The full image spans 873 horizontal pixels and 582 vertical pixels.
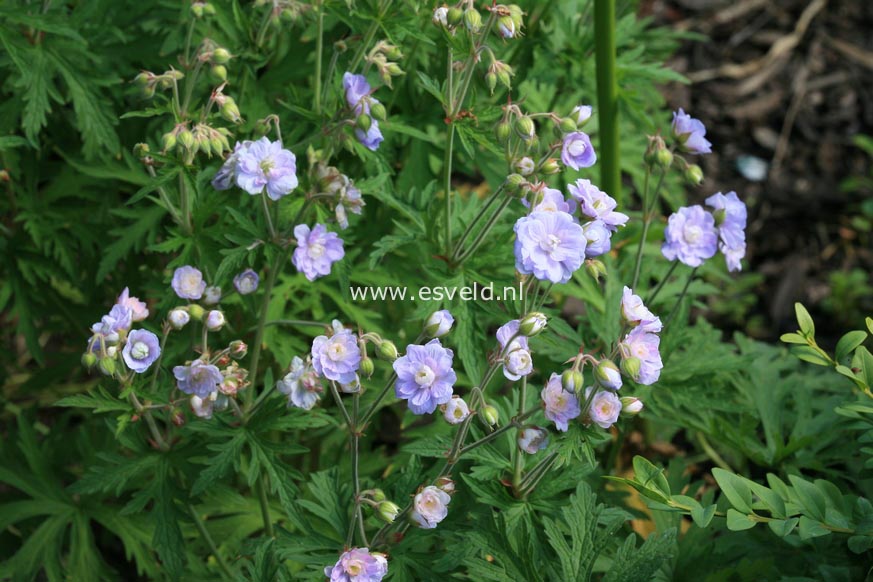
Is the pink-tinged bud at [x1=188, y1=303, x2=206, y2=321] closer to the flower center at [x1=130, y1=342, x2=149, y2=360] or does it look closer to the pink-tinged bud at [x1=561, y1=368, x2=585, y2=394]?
the flower center at [x1=130, y1=342, x2=149, y2=360]

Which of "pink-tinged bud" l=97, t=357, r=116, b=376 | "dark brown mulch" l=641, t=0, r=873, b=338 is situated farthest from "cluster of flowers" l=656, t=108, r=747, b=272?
"dark brown mulch" l=641, t=0, r=873, b=338

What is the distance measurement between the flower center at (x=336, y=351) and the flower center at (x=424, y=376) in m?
0.18

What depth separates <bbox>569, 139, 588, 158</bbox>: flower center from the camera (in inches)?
83.9

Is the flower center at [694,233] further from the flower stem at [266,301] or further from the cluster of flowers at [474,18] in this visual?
the flower stem at [266,301]

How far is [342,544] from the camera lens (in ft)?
7.14

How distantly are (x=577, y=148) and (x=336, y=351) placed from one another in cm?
73

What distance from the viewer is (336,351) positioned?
190 centimetres

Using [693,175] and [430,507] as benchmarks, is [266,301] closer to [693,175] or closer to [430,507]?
[430,507]

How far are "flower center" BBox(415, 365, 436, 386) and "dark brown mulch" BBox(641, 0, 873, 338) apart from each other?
110 inches

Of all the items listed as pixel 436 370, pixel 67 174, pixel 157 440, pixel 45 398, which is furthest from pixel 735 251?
pixel 45 398

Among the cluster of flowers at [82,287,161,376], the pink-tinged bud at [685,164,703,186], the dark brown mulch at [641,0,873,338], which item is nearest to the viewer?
the cluster of flowers at [82,287,161,376]

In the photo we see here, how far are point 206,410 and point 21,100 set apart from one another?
4.24ft

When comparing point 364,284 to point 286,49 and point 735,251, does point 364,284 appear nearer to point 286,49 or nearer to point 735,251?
point 286,49

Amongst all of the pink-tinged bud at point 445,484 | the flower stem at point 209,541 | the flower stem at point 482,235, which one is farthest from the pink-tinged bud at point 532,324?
the flower stem at point 209,541
